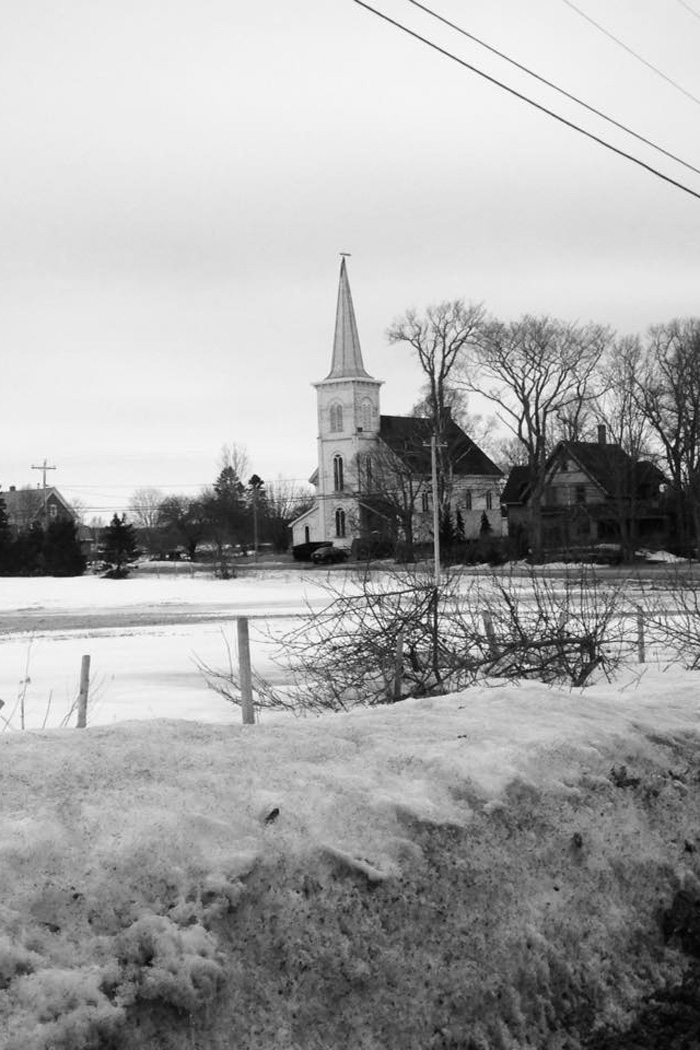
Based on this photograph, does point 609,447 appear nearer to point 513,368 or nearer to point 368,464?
point 513,368

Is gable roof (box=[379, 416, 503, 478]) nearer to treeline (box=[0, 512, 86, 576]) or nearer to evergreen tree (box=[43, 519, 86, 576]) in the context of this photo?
evergreen tree (box=[43, 519, 86, 576])

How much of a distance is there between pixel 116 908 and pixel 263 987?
Result: 1.85ft

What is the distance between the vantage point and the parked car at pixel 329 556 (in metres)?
81.3

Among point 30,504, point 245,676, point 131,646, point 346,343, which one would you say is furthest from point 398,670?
point 30,504

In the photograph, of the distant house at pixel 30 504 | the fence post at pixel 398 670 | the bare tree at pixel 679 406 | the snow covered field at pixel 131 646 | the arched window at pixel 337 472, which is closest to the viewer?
the fence post at pixel 398 670

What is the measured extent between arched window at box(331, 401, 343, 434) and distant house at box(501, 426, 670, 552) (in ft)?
51.4

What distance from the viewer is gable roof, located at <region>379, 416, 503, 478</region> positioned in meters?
86.5

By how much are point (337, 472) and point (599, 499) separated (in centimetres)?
2229

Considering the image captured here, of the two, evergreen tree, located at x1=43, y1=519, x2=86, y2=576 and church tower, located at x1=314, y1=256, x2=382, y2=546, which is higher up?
church tower, located at x1=314, y1=256, x2=382, y2=546

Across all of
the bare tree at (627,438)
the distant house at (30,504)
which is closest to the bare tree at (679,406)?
the bare tree at (627,438)

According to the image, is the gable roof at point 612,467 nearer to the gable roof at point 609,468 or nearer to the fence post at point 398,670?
the gable roof at point 609,468

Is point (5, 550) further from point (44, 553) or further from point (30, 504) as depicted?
point (30, 504)

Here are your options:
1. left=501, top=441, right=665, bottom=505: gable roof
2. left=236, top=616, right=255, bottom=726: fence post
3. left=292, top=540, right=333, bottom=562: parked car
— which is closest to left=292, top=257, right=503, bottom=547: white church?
left=292, top=540, right=333, bottom=562: parked car

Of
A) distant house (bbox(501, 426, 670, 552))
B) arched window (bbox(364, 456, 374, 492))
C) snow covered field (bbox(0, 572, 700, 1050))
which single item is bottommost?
snow covered field (bbox(0, 572, 700, 1050))
